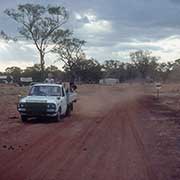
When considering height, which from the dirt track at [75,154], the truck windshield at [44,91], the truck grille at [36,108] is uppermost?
the truck windshield at [44,91]

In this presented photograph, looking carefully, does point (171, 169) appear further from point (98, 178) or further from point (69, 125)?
point (69, 125)

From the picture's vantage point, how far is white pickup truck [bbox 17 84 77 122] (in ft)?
75.1

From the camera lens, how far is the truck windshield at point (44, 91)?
80.1 ft

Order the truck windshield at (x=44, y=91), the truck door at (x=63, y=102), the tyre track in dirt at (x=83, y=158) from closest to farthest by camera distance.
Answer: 1. the tyre track in dirt at (x=83, y=158)
2. the truck windshield at (x=44, y=91)
3. the truck door at (x=63, y=102)

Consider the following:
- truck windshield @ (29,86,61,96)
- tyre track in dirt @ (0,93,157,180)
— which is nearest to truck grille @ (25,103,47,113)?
truck windshield @ (29,86,61,96)

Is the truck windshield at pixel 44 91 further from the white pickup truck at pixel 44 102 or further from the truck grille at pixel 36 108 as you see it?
the truck grille at pixel 36 108

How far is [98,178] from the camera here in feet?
32.3

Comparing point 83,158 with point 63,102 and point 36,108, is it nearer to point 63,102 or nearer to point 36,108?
point 36,108

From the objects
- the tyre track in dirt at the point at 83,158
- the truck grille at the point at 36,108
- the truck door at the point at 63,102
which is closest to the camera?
the tyre track in dirt at the point at 83,158

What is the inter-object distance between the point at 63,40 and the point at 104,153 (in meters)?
69.3

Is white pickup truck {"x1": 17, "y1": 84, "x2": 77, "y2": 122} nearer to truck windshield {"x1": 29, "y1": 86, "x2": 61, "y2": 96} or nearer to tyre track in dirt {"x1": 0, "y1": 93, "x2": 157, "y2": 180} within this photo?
truck windshield {"x1": 29, "y1": 86, "x2": 61, "y2": 96}

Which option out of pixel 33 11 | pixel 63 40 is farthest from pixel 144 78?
pixel 33 11

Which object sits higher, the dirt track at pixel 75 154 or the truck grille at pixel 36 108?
the truck grille at pixel 36 108

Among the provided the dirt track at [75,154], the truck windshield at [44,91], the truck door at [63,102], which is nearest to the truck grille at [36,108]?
the truck windshield at [44,91]
